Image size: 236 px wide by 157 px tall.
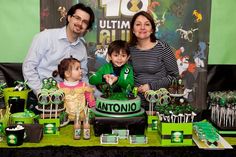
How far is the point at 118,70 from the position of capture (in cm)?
Answer: 261

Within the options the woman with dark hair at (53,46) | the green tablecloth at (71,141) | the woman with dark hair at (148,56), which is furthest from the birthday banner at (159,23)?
the green tablecloth at (71,141)

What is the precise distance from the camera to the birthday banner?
325 cm

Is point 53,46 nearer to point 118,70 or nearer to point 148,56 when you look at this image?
point 118,70

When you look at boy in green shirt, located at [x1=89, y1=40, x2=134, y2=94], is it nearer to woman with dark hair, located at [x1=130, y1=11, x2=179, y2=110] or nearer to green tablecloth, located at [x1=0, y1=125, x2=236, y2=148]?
woman with dark hair, located at [x1=130, y1=11, x2=179, y2=110]

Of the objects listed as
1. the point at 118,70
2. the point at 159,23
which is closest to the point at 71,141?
the point at 118,70

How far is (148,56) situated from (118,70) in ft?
1.28

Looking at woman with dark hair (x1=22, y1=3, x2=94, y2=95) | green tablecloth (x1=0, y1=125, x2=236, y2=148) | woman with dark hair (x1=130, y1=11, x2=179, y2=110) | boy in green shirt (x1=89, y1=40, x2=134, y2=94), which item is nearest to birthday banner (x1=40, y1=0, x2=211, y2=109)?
woman with dark hair (x1=22, y1=3, x2=94, y2=95)

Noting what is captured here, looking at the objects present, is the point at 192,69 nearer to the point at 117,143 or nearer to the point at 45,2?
the point at 45,2

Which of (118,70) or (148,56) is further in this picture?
(148,56)

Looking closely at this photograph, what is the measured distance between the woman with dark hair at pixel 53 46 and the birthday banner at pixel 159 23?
0.99 feet

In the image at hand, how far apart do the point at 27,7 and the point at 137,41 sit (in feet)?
3.42

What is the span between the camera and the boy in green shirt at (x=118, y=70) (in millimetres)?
2486

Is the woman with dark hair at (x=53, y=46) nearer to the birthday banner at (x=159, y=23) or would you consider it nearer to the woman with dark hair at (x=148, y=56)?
the birthday banner at (x=159, y=23)

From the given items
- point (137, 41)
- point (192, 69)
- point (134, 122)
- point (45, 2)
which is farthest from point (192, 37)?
point (134, 122)
